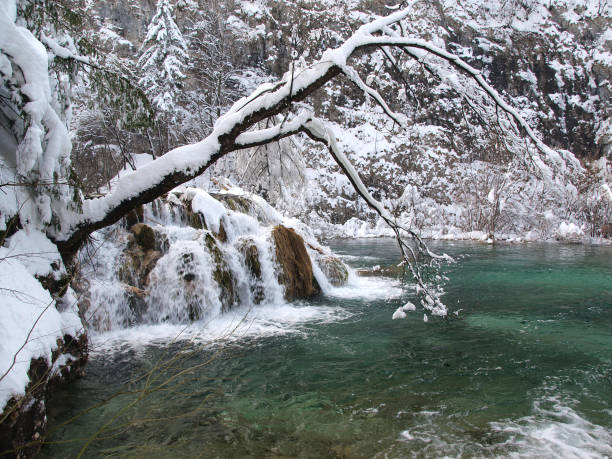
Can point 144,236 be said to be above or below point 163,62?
below

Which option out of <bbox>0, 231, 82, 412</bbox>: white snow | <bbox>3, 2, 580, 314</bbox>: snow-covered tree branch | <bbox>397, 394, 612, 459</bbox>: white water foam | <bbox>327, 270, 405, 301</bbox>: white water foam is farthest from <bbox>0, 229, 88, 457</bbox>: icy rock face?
<bbox>327, 270, 405, 301</bbox>: white water foam

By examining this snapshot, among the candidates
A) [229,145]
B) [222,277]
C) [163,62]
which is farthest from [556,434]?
[163,62]

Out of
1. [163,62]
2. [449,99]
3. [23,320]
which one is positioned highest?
[163,62]

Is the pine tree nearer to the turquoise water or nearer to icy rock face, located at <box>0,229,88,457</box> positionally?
the turquoise water

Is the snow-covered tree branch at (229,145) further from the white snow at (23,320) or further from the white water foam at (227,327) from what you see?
the white water foam at (227,327)

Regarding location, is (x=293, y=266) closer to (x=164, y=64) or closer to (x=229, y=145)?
(x=229, y=145)

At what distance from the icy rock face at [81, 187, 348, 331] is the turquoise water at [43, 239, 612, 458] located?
1181 millimetres

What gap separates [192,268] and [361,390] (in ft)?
16.3

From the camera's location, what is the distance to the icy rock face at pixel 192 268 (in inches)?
300

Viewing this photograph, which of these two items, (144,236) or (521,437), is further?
(144,236)

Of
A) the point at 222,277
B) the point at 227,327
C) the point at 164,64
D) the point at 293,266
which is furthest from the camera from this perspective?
the point at 164,64

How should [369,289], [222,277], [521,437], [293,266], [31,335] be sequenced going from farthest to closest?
[369,289], [293,266], [222,277], [521,437], [31,335]

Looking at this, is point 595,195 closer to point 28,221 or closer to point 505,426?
point 505,426

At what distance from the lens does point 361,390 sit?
4699mm
